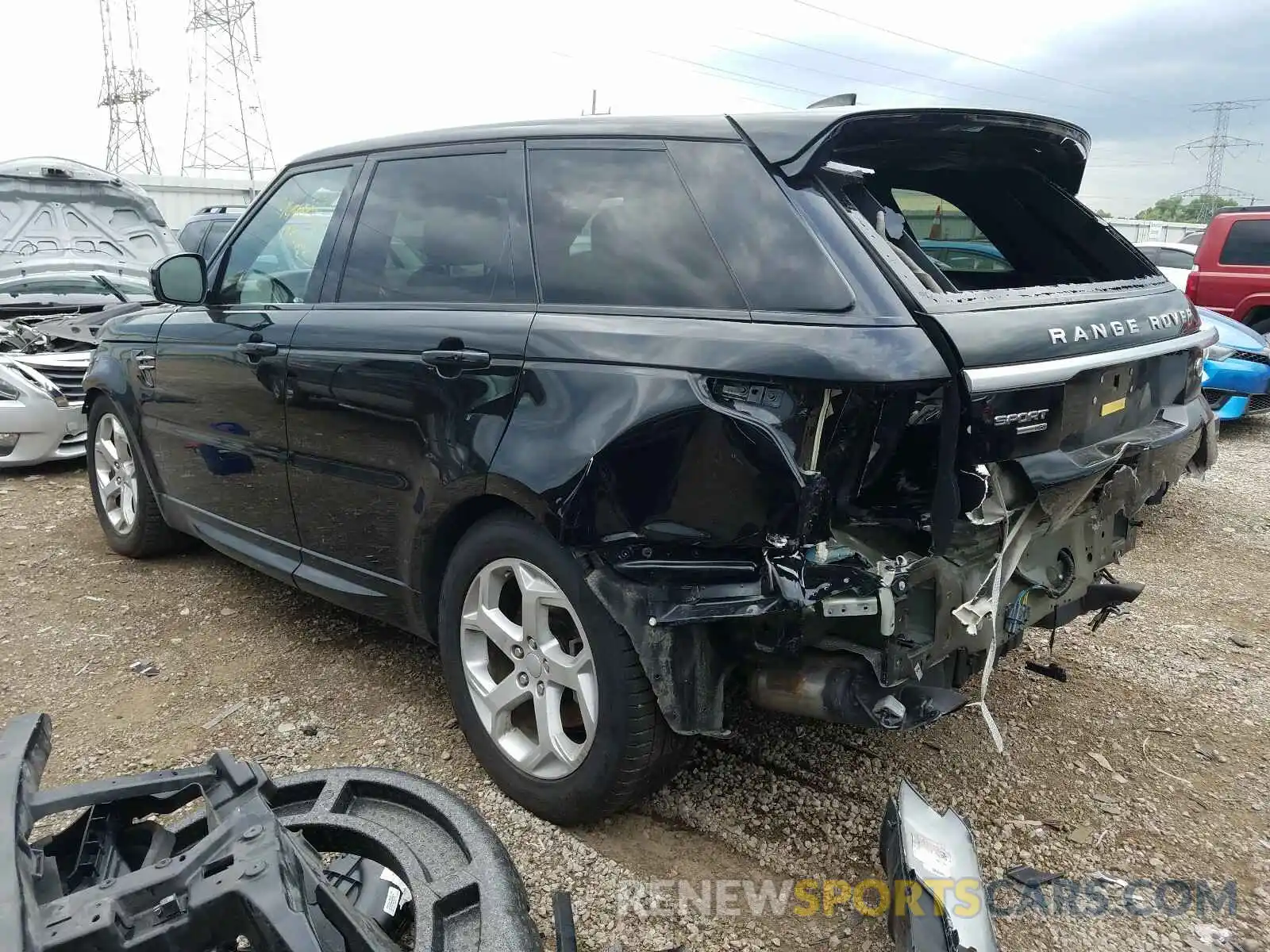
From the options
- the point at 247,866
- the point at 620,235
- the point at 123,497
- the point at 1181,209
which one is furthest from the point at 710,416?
the point at 1181,209

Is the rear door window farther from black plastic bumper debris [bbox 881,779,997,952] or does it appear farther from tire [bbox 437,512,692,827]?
black plastic bumper debris [bbox 881,779,997,952]

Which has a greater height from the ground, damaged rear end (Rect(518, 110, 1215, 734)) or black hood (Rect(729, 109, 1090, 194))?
black hood (Rect(729, 109, 1090, 194))

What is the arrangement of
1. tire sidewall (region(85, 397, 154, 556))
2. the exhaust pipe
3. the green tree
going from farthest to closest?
the green tree < tire sidewall (region(85, 397, 154, 556)) < the exhaust pipe

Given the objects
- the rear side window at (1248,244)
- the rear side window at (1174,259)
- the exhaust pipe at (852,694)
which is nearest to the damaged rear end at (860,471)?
the exhaust pipe at (852,694)

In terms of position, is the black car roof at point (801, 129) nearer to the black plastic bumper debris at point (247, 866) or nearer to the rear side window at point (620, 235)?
the rear side window at point (620, 235)

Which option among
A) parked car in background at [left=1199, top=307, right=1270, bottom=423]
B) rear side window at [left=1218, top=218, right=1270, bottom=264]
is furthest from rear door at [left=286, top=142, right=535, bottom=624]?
rear side window at [left=1218, top=218, right=1270, bottom=264]

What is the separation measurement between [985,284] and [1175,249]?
13.4 meters

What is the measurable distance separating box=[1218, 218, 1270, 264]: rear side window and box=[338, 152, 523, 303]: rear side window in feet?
32.5

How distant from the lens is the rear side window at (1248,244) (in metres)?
9.65

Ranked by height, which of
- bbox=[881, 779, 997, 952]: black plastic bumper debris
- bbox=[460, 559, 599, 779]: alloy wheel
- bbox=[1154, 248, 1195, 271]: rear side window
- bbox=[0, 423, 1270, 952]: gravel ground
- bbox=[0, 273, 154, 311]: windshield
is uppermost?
bbox=[1154, 248, 1195, 271]: rear side window

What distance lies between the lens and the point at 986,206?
3.15 meters

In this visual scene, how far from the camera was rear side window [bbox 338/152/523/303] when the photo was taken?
2719mm

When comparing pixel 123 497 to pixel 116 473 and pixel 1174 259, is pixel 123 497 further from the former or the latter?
pixel 1174 259

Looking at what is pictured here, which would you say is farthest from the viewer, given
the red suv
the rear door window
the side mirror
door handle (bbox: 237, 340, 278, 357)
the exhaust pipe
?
the rear door window
